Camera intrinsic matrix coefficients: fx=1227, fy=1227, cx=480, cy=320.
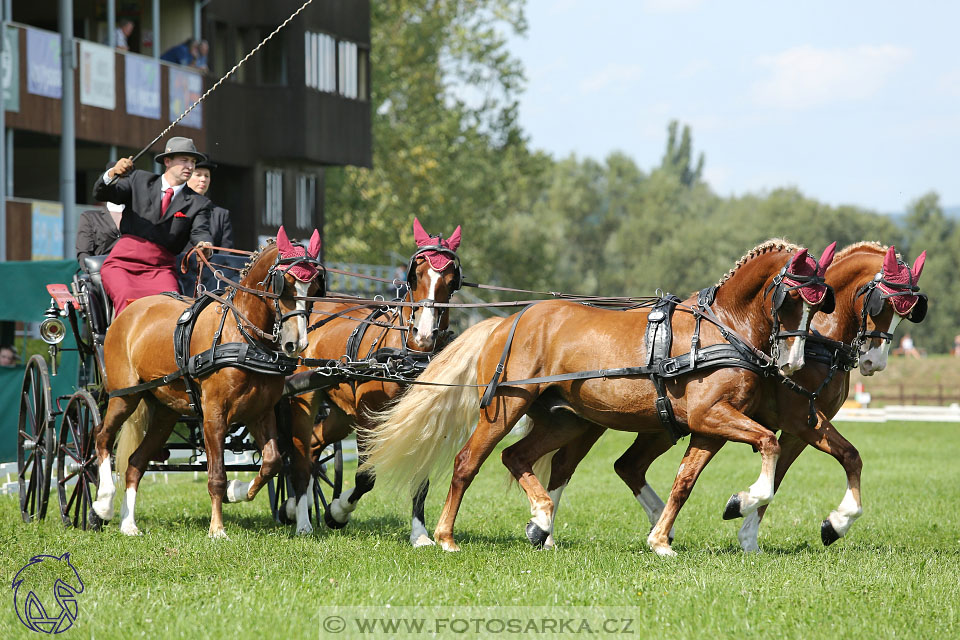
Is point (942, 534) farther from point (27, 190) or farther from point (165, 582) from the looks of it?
point (27, 190)

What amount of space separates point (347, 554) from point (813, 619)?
3202 mm

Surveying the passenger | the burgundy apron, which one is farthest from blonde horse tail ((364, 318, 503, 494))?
the burgundy apron

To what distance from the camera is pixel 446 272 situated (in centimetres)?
852

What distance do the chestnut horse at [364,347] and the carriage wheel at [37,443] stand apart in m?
1.94

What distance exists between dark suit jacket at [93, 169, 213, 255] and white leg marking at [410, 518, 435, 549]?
9.68ft

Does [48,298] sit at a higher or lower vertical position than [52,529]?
higher

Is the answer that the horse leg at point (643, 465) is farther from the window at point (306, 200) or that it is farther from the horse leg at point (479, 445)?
the window at point (306, 200)

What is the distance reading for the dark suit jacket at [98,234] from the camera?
11.0m

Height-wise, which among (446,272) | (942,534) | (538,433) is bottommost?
(942,534)

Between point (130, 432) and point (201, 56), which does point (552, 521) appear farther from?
point (201, 56)

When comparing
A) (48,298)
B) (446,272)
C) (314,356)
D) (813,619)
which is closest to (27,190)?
(48,298)

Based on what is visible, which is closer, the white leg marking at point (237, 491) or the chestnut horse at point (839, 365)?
the chestnut horse at point (839, 365)

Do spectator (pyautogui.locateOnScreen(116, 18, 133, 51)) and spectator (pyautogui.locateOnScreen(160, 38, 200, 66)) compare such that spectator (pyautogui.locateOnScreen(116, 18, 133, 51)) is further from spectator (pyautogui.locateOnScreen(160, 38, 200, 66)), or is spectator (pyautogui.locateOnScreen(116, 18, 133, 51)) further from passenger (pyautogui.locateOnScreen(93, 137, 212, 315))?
passenger (pyautogui.locateOnScreen(93, 137, 212, 315))

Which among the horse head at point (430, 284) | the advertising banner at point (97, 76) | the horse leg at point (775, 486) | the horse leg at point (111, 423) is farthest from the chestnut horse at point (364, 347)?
the advertising banner at point (97, 76)
